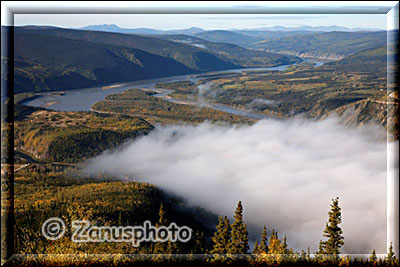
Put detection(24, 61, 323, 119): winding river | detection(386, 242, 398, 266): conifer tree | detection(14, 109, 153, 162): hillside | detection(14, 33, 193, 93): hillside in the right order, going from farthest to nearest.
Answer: detection(14, 33, 193, 93): hillside → detection(24, 61, 323, 119): winding river → detection(14, 109, 153, 162): hillside → detection(386, 242, 398, 266): conifer tree

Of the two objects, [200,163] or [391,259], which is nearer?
[391,259]

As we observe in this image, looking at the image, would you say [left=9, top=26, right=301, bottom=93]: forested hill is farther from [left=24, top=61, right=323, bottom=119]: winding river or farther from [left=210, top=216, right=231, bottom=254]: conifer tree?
[left=210, top=216, right=231, bottom=254]: conifer tree

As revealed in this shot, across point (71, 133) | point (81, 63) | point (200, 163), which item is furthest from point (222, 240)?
point (81, 63)

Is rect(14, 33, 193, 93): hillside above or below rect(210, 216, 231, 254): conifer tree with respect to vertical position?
above

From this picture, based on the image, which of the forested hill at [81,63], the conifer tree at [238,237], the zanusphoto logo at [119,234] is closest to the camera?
the zanusphoto logo at [119,234]

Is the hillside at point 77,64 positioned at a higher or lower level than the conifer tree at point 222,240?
higher

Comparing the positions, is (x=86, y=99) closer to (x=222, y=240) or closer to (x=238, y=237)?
(x=222, y=240)

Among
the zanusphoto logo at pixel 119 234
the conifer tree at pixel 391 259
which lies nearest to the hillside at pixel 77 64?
the zanusphoto logo at pixel 119 234

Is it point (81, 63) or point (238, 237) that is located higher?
point (81, 63)

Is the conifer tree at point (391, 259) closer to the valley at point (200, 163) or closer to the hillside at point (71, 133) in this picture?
the valley at point (200, 163)

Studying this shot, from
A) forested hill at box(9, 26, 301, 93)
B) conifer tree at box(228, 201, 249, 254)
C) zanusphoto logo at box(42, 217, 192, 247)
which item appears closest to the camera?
zanusphoto logo at box(42, 217, 192, 247)

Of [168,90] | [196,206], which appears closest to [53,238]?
[196,206]

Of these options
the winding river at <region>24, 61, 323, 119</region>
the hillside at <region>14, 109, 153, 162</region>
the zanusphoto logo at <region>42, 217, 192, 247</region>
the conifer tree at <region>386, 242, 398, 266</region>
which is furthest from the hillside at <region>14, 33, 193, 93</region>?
the conifer tree at <region>386, 242, 398, 266</region>

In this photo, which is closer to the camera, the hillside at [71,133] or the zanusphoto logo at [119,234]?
the zanusphoto logo at [119,234]
